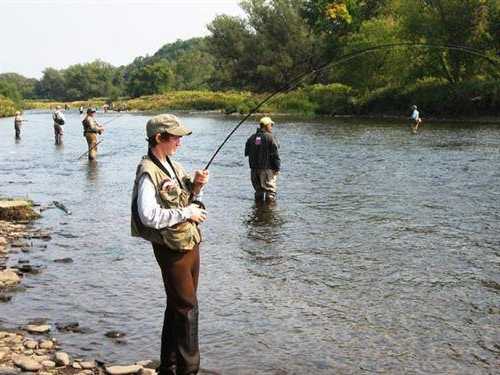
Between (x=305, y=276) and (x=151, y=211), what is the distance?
4.62 metres

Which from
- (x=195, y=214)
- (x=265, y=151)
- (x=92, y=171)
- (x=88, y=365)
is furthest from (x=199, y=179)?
(x=92, y=171)

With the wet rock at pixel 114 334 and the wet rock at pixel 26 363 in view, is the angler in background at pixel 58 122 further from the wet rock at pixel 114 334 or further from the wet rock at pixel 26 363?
the wet rock at pixel 26 363

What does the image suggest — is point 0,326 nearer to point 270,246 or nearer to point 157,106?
point 270,246

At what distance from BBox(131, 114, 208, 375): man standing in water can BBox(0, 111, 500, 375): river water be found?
115 centimetres

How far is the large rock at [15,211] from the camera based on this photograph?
41.2ft

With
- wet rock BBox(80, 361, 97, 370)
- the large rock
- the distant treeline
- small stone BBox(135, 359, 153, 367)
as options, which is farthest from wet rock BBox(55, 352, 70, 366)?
the distant treeline

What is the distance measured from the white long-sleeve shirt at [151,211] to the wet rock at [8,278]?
4.51 m

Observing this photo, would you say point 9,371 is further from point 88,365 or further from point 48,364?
point 88,365

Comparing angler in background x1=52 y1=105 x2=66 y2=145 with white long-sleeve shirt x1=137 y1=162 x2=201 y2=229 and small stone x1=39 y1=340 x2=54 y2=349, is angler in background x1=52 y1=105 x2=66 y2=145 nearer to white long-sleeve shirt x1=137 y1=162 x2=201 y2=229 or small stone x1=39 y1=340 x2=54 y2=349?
small stone x1=39 y1=340 x2=54 y2=349

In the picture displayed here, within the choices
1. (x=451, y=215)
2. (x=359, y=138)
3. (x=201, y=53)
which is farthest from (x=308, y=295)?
(x=201, y=53)

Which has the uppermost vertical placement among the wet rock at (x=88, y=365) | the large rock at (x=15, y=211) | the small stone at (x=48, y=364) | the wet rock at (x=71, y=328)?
the large rock at (x=15, y=211)

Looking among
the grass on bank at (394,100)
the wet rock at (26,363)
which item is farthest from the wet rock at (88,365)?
the grass on bank at (394,100)

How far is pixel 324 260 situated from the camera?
9.59 metres

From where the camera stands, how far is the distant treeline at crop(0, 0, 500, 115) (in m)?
52.3
